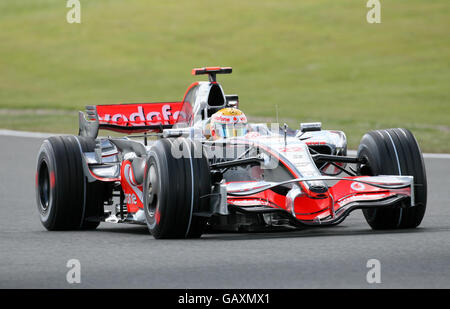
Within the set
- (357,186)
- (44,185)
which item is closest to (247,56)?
(44,185)

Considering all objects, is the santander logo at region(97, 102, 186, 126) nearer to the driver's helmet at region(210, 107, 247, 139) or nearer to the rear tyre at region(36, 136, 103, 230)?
the rear tyre at region(36, 136, 103, 230)

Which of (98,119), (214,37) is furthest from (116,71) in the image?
(98,119)

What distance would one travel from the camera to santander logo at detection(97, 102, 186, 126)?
13.7 meters

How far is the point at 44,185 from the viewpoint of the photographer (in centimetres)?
1298

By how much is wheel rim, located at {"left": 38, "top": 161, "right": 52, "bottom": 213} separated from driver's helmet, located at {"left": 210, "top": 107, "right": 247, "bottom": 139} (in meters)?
2.37

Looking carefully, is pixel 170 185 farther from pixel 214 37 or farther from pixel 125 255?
pixel 214 37

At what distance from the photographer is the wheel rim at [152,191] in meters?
10.5

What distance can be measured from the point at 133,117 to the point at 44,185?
5.66 feet

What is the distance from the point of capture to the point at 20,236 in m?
11.5

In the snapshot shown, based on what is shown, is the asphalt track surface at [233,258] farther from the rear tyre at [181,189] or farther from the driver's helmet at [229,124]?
the driver's helmet at [229,124]

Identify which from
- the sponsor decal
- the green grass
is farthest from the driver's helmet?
the green grass
